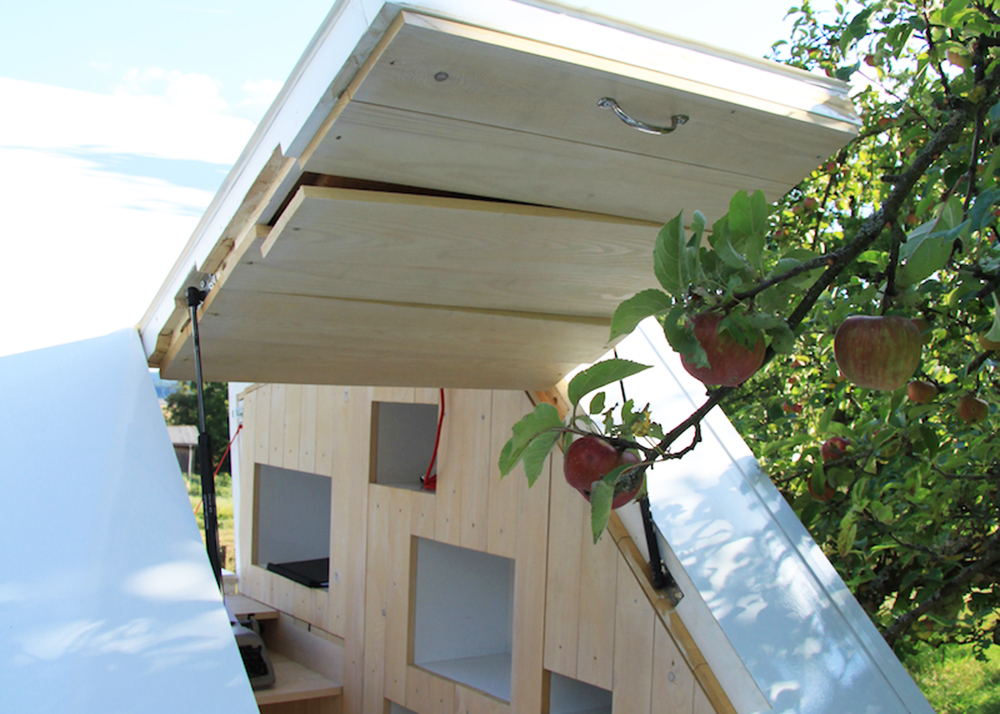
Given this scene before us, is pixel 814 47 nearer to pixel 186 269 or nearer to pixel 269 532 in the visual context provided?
pixel 186 269

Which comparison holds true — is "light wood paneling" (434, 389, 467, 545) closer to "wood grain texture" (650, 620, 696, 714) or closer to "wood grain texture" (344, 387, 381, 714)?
"wood grain texture" (344, 387, 381, 714)

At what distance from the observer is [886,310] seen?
2.42 feet

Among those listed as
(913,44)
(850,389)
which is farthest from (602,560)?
(913,44)

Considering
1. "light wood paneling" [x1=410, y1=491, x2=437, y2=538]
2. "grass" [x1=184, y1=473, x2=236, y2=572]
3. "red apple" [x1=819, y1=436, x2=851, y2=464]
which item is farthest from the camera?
"grass" [x1=184, y1=473, x2=236, y2=572]

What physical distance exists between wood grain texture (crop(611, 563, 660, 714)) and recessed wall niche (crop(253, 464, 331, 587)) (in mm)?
2008

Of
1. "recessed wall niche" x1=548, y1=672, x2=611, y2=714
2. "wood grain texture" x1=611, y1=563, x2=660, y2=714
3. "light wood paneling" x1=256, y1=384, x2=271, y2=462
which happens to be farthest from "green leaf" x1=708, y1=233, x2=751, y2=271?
"light wood paneling" x1=256, y1=384, x2=271, y2=462

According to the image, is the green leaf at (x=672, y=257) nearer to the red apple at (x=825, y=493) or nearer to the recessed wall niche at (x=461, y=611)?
the red apple at (x=825, y=493)

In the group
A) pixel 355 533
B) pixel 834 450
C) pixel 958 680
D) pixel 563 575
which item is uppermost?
pixel 355 533

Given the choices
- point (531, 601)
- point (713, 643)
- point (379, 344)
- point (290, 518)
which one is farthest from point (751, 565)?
point (290, 518)

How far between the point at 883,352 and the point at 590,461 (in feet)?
0.92

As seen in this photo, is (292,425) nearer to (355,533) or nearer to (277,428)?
(277,428)

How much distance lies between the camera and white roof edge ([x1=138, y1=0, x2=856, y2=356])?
78 cm

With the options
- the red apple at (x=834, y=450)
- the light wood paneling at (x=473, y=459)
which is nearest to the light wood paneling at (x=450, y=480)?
the light wood paneling at (x=473, y=459)

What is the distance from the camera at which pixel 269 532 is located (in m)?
3.65
